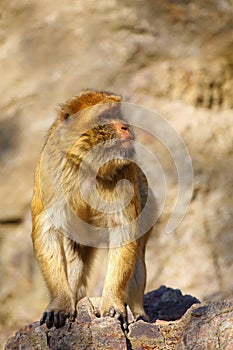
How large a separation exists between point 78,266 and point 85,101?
3.81 ft

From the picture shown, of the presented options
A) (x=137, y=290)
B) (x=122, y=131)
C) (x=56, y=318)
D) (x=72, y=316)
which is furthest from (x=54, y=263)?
(x=122, y=131)

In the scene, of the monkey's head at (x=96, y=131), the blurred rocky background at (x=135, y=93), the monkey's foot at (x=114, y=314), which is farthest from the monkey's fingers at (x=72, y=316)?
the blurred rocky background at (x=135, y=93)

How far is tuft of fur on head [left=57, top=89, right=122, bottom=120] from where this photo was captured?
5527mm

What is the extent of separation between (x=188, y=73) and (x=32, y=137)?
1.79 metres

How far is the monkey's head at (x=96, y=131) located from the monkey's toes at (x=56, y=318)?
1.08 meters

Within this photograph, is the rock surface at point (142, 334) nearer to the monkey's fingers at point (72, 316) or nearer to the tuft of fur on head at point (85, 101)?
the monkey's fingers at point (72, 316)

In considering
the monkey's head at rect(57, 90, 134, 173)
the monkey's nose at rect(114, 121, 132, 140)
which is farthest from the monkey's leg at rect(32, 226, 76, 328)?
the monkey's nose at rect(114, 121, 132, 140)

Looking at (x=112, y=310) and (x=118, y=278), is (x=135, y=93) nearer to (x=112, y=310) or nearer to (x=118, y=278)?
(x=118, y=278)

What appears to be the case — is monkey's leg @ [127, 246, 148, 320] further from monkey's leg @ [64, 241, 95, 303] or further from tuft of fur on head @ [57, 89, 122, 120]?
tuft of fur on head @ [57, 89, 122, 120]

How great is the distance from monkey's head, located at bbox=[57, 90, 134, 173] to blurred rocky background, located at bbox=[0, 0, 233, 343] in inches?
116

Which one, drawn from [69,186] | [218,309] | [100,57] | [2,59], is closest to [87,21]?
[100,57]

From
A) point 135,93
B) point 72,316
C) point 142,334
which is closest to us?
point 142,334

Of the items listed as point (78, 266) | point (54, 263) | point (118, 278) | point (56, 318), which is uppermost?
point (78, 266)

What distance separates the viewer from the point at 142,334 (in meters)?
4.43
